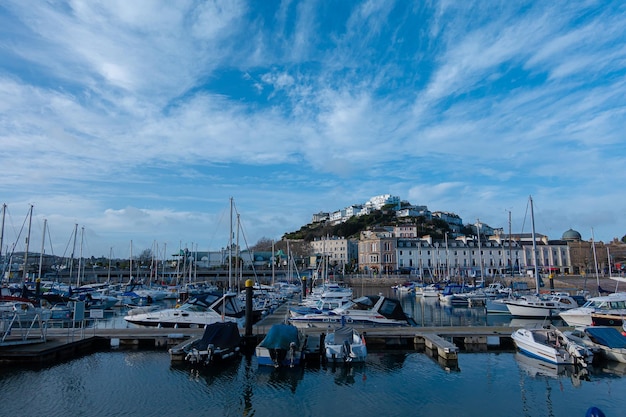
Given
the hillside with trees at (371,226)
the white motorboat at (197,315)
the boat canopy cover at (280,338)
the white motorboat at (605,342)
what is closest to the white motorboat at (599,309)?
the white motorboat at (605,342)

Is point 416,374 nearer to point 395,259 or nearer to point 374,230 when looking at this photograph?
point 395,259

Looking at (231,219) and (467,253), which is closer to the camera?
(231,219)

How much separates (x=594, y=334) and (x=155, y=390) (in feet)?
75.0

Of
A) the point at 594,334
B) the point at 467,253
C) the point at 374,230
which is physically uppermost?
the point at 374,230

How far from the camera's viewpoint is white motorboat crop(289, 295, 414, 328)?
31.5m

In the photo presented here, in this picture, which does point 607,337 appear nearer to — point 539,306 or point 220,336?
point 539,306

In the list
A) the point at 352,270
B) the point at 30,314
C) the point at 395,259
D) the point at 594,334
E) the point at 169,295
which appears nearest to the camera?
the point at 594,334

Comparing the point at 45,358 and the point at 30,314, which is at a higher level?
the point at 30,314

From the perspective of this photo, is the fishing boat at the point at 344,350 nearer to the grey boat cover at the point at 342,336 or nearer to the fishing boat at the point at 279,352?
the grey boat cover at the point at 342,336

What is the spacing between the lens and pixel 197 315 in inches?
1298

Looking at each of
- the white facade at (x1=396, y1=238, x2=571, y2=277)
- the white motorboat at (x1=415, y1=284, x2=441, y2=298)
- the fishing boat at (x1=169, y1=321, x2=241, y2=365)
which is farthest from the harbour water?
the white facade at (x1=396, y1=238, x2=571, y2=277)

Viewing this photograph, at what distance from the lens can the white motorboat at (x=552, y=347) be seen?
2169 centimetres

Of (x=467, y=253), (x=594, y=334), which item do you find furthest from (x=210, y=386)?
(x=467, y=253)

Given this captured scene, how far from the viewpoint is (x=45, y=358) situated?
73.8 feet
